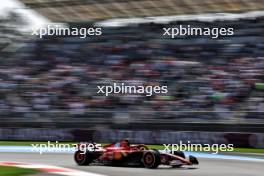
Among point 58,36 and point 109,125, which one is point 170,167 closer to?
point 109,125

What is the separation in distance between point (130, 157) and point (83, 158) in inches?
40.1

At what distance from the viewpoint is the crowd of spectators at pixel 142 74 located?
51.9ft

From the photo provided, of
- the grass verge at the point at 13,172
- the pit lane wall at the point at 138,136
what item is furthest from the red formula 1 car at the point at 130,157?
the pit lane wall at the point at 138,136

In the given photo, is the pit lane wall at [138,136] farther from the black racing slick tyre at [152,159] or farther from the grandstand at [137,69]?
the black racing slick tyre at [152,159]

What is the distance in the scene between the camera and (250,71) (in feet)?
54.5

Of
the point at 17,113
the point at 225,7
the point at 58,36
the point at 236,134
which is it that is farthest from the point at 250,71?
the point at 58,36

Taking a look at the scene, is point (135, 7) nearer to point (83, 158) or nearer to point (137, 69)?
point (137, 69)

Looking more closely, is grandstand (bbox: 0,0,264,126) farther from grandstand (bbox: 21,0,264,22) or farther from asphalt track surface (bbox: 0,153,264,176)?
asphalt track surface (bbox: 0,153,264,176)

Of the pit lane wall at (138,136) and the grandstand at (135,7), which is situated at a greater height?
the grandstand at (135,7)

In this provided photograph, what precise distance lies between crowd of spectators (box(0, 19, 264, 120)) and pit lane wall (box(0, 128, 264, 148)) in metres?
0.49

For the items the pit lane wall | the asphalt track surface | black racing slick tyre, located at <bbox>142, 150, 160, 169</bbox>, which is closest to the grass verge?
the asphalt track surface

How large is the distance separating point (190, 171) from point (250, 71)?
8.39m

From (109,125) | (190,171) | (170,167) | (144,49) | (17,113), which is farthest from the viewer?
(144,49)

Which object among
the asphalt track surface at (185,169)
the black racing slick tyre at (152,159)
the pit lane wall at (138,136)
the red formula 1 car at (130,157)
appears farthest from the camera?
the pit lane wall at (138,136)
